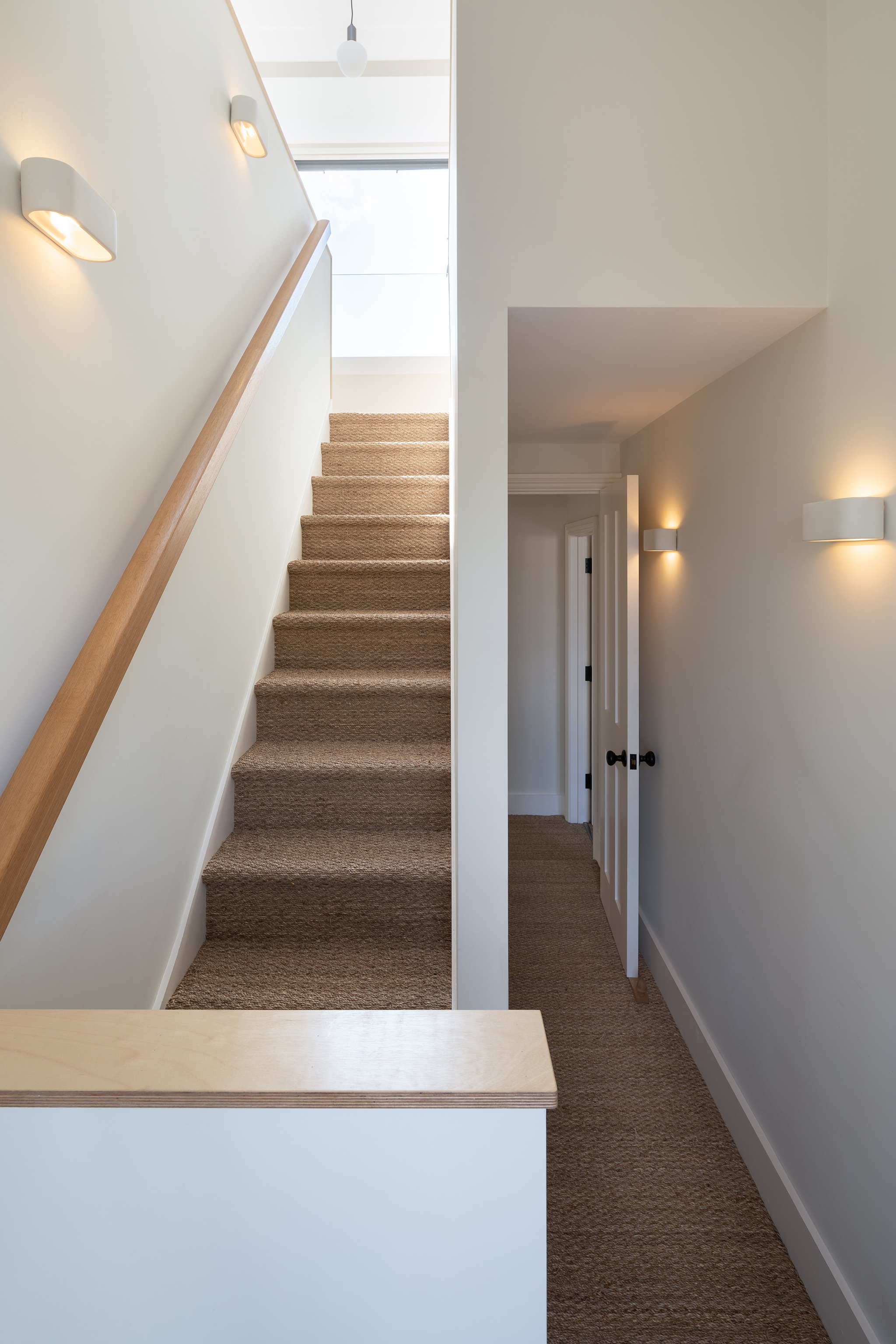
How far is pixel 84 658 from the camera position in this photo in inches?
48.9

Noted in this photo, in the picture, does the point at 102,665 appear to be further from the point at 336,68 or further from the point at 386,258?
the point at 336,68

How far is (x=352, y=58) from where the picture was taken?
3.30 m

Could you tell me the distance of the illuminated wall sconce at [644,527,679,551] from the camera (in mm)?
2641

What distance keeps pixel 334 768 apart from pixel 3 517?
1.25 meters

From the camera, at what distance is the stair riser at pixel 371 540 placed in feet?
10.6

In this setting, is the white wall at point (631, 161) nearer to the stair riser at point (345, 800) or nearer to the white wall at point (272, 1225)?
the stair riser at point (345, 800)

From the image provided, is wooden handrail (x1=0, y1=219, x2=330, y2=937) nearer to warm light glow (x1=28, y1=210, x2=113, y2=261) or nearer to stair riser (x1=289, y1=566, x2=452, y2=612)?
warm light glow (x1=28, y1=210, x2=113, y2=261)

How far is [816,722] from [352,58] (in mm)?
3516

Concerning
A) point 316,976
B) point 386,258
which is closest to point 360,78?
point 386,258

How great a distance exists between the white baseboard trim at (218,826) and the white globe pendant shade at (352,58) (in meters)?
2.19

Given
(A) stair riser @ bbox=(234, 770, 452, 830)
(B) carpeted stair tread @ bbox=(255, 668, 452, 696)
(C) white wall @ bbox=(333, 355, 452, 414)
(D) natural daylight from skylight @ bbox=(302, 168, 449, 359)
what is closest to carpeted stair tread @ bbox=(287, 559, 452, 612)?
(B) carpeted stair tread @ bbox=(255, 668, 452, 696)

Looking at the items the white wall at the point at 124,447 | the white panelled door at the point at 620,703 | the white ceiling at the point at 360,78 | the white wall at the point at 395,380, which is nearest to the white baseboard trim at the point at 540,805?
the white panelled door at the point at 620,703

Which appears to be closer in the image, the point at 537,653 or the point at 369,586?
the point at 369,586

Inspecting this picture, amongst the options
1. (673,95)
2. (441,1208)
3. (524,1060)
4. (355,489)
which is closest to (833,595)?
(673,95)
